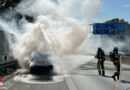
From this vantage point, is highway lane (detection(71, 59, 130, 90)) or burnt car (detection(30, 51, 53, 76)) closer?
highway lane (detection(71, 59, 130, 90))

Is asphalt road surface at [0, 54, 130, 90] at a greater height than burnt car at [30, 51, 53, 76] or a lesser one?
lesser

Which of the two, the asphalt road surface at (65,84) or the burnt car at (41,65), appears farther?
the burnt car at (41,65)

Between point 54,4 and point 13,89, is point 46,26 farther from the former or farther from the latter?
point 13,89

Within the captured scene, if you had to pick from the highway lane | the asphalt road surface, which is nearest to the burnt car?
the highway lane

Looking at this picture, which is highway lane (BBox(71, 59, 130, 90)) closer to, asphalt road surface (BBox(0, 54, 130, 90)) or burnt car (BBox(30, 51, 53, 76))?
asphalt road surface (BBox(0, 54, 130, 90))

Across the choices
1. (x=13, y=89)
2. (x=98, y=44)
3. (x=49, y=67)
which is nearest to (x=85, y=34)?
(x=49, y=67)

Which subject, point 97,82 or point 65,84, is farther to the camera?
point 97,82

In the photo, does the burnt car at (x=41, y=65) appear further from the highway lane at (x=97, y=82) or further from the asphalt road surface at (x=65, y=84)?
the asphalt road surface at (x=65, y=84)

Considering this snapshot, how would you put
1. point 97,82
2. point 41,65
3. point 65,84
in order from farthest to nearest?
point 41,65 < point 97,82 < point 65,84

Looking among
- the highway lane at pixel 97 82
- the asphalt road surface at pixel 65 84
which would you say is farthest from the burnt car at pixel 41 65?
the asphalt road surface at pixel 65 84

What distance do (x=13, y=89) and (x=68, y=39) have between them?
51.5 feet

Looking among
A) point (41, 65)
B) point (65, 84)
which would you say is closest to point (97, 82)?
point (65, 84)

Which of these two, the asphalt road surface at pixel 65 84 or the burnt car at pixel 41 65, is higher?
the burnt car at pixel 41 65

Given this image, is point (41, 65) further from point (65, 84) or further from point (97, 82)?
point (97, 82)
